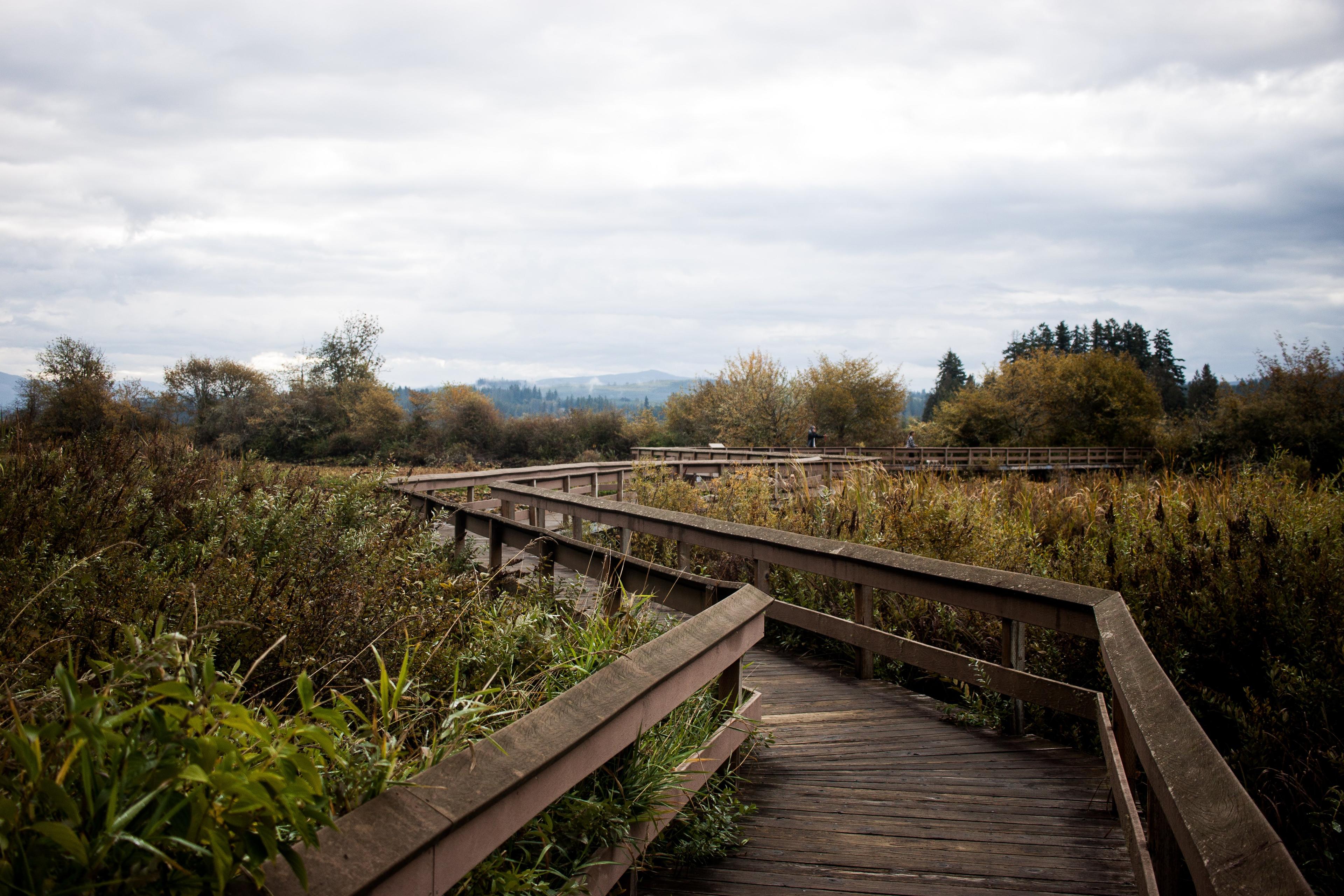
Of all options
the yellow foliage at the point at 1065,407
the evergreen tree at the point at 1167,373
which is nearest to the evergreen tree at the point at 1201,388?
the evergreen tree at the point at 1167,373

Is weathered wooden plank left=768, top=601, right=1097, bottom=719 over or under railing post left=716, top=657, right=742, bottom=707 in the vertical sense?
under

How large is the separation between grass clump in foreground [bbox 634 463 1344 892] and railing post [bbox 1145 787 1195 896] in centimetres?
106

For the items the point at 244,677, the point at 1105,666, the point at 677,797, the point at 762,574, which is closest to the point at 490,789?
the point at 244,677

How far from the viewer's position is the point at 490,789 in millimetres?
1598

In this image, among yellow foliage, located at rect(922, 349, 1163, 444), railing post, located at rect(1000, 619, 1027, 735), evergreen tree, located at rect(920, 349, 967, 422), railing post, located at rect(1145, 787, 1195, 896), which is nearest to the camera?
railing post, located at rect(1145, 787, 1195, 896)

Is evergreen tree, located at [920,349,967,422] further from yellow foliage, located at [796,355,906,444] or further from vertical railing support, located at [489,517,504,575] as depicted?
vertical railing support, located at [489,517,504,575]

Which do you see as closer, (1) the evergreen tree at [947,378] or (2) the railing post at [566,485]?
(2) the railing post at [566,485]

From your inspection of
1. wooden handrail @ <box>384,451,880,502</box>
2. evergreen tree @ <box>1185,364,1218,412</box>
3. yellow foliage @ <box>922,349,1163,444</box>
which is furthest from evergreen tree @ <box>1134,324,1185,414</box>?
wooden handrail @ <box>384,451,880,502</box>

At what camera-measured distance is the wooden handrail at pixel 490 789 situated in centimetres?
131

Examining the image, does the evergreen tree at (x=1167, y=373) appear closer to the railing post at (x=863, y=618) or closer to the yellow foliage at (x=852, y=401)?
the yellow foliage at (x=852, y=401)

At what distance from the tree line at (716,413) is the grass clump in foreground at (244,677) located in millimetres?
16115

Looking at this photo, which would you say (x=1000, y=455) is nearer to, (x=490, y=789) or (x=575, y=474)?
(x=575, y=474)

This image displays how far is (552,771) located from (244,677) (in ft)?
2.75

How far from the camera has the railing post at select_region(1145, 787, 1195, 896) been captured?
1.92 m
